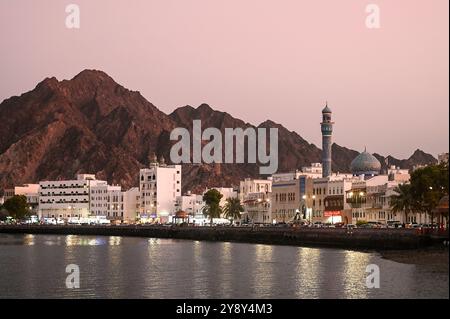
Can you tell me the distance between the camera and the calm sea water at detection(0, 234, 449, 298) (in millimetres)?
63625

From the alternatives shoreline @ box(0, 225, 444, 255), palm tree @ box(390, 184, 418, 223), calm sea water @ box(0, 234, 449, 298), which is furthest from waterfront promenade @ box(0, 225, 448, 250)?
palm tree @ box(390, 184, 418, 223)

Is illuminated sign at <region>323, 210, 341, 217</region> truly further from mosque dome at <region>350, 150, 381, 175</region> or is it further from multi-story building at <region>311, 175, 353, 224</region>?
mosque dome at <region>350, 150, 381, 175</region>

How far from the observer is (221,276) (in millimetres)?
78438

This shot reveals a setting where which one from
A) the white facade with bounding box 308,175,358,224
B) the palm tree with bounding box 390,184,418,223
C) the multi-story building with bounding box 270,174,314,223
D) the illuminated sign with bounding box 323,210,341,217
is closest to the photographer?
the palm tree with bounding box 390,184,418,223

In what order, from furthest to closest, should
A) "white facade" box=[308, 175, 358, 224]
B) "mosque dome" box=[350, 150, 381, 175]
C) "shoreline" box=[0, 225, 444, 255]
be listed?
"mosque dome" box=[350, 150, 381, 175] < "white facade" box=[308, 175, 358, 224] < "shoreline" box=[0, 225, 444, 255]

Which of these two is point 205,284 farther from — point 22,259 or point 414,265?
point 22,259

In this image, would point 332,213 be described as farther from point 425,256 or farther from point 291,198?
point 425,256

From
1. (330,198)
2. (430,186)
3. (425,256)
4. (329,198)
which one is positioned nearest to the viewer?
(425,256)

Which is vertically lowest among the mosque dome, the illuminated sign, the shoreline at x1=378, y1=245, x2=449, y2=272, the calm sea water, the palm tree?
the calm sea water

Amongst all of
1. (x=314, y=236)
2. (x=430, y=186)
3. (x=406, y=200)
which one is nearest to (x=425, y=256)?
(x=430, y=186)

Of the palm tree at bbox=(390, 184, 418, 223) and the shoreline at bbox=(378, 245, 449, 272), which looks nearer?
the shoreline at bbox=(378, 245, 449, 272)

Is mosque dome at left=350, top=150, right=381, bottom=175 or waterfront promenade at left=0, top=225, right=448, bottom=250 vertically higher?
mosque dome at left=350, top=150, right=381, bottom=175
